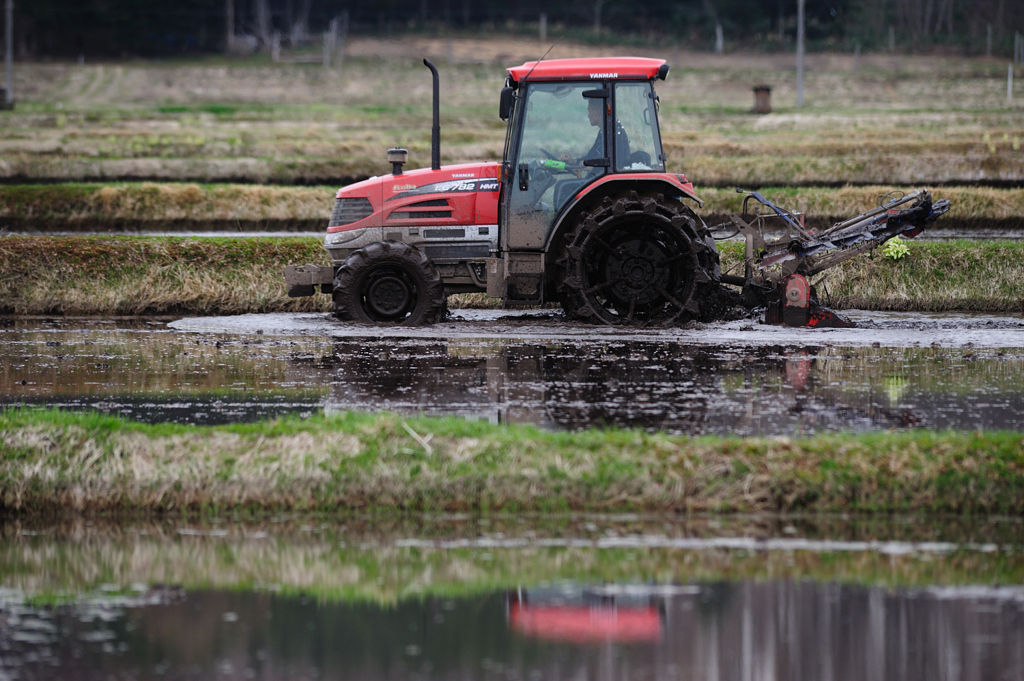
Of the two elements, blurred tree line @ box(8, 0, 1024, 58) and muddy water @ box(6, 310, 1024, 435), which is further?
blurred tree line @ box(8, 0, 1024, 58)

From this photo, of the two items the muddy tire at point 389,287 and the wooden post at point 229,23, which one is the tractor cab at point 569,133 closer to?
the muddy tire at point 389,287

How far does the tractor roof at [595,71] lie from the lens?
43.5 ft

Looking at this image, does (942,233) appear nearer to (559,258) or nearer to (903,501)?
(559,258)

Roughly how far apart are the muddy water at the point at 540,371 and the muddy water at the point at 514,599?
2043mm

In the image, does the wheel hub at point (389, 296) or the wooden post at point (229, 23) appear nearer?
the wheel hub at point (389, 296)

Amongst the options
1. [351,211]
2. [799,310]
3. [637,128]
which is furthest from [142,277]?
[799,310]

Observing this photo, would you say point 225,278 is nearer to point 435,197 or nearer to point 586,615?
point 435,197

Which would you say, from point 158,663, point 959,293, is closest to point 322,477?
point 158,663

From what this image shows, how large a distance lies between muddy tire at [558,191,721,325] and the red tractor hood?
3.66 ft

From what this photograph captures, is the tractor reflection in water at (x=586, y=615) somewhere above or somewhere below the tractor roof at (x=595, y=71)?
below

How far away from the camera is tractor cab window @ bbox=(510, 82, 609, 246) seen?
13359 millimetres

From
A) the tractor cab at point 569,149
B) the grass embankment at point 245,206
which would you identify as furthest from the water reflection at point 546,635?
the grass embankment at point 245,206

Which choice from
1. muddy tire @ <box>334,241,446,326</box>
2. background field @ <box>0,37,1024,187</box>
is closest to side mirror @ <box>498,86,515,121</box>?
muddy tire @ <box>334,241,446,326</box>

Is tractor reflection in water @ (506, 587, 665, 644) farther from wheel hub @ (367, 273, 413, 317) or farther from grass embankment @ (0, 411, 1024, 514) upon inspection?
wheel hub @ (367, 273, 413, 317)
